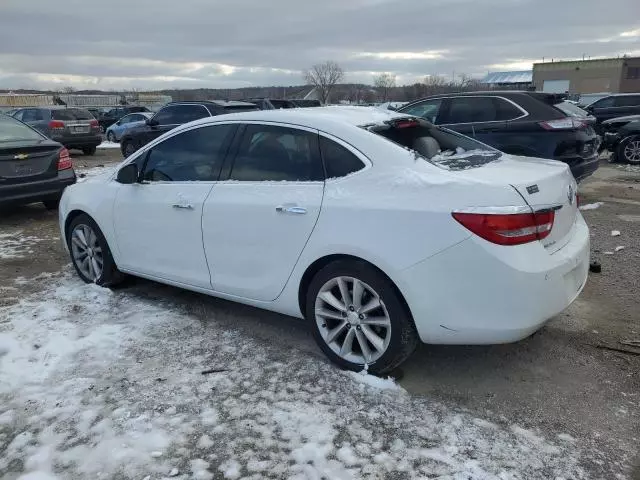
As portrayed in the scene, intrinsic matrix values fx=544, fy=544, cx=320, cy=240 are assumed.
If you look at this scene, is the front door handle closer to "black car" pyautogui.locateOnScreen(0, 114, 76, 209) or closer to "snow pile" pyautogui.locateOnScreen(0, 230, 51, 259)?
"snow pile" pyautogui.locateOnScreen(0, 230, 51, 259)

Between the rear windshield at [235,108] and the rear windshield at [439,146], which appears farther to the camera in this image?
the rear windshield at [235,108]

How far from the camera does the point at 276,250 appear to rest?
3.57 meters

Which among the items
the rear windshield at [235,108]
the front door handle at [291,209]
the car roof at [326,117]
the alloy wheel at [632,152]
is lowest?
the alloy wheel at [632,152]

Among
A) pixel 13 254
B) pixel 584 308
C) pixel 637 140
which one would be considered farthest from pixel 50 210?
pixel 637 140

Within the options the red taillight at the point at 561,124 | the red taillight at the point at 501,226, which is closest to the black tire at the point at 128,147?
the red taillight at the point at 561,124

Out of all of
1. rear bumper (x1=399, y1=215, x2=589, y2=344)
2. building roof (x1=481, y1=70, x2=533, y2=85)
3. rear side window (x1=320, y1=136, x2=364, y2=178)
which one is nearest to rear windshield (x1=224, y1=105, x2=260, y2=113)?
rear side window (x1=320, y1=136, x2=364, y2=178)

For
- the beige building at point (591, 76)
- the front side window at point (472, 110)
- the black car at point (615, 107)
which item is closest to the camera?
the front side window at point (472, 110)

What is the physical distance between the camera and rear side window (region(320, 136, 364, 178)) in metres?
3.34

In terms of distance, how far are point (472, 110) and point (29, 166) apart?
6.64 meters

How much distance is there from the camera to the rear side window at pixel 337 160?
131 inches

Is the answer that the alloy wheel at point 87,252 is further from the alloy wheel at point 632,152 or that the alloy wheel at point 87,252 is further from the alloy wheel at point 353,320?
the alloy wheel at point 632,152

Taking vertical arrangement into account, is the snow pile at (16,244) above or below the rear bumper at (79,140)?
below

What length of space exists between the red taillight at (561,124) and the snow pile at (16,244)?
703 centimetres

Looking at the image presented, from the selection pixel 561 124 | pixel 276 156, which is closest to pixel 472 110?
pixel 561 124
